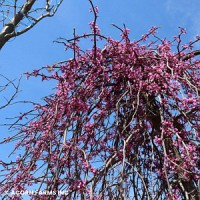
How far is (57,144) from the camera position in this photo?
2758 millimetres

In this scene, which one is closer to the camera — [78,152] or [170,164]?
[170,164]

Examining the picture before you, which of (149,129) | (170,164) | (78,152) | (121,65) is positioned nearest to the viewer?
(170,164)

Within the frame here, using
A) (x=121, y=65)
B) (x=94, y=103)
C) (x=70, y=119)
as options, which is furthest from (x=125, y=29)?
(x=70, y=119)

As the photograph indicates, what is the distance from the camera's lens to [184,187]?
8.11 ft

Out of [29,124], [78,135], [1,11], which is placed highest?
[1,11]

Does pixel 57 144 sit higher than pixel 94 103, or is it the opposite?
pixel 94 103

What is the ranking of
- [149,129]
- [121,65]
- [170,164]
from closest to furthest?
1. [170,164]
2. [149,129]
3. [121,65]

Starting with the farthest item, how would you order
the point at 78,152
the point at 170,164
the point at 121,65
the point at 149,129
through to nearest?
the point at 121,65
the point at 149,129
the point at 78,152
the point at 170,164

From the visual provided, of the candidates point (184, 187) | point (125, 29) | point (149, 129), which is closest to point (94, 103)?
point (149, 129)

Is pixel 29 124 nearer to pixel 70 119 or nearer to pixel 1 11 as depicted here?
pixel 70 119

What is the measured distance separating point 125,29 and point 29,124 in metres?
1.22

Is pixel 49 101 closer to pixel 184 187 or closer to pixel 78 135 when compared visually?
pixel 78 135

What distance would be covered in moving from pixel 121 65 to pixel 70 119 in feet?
2.40

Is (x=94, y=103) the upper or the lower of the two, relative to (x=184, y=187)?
upper
